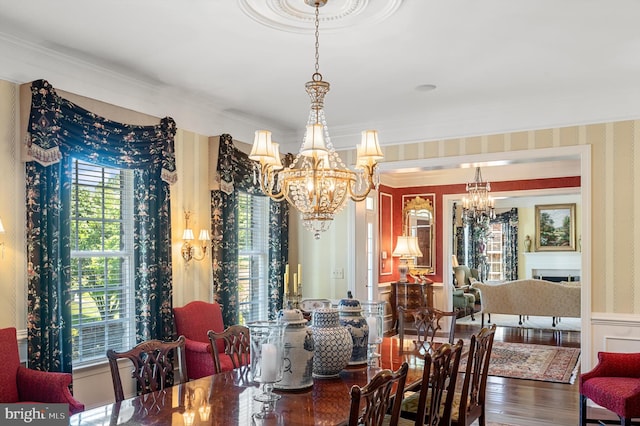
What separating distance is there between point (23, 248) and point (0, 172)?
0.53 m

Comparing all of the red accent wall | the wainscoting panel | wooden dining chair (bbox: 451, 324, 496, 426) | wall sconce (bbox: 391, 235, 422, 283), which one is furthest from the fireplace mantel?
wooden dining chair (bbox: 451, 324, 496, 426)

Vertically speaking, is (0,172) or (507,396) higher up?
(0,172)

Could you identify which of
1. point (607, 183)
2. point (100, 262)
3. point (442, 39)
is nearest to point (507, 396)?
point (607, 183)

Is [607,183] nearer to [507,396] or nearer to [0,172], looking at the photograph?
[507,396]

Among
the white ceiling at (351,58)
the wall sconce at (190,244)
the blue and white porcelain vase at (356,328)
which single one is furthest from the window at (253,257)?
the blue and white porcelain vase at (356,328)

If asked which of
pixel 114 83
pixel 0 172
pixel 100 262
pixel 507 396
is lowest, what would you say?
pixel 507 396

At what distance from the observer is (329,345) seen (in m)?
2.84

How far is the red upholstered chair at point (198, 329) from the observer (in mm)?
4409

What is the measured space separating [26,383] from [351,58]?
3091 millimetres

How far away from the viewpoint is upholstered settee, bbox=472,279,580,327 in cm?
847

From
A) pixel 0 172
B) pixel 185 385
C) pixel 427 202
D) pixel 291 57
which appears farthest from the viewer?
pixel 427 202

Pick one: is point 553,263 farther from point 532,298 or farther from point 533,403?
point 533,403

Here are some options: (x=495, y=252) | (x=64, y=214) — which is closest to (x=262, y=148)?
(x=64, y=214)

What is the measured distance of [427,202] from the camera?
968 centimetres
